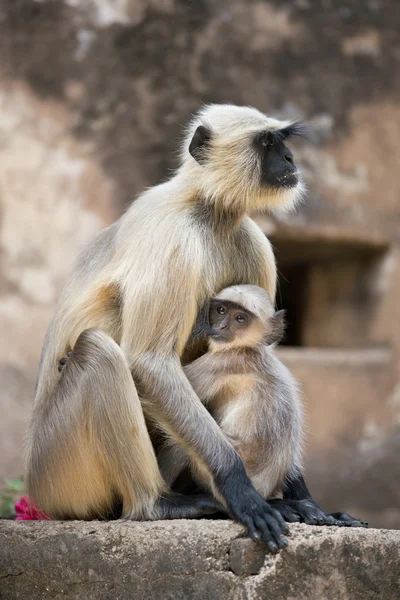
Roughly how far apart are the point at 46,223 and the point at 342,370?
245cm

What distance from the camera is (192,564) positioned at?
2.87 metres

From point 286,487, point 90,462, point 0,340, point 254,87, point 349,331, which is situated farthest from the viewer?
point 349,331

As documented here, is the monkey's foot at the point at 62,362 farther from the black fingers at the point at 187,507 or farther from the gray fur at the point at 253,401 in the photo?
the black fingers at the point at 187,507

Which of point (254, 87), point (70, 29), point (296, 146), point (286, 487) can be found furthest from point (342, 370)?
point (286, 487)

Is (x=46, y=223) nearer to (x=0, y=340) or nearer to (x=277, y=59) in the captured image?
(x=0, y=340)

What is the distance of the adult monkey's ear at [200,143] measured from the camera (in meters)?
3.55

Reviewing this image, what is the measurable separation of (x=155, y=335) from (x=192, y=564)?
73 cm

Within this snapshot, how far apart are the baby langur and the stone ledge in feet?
1.08

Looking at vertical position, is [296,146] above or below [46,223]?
above

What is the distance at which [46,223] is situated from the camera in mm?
7020

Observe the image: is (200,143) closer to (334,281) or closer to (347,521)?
(347,521)

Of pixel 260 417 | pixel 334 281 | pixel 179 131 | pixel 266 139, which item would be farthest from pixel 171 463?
pixel 334 281

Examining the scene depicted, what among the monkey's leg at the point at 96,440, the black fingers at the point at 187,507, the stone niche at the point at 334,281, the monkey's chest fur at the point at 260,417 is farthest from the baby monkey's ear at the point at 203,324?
the stone niche at the point at 334,281

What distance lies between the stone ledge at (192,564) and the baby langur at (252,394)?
13.0 inches
